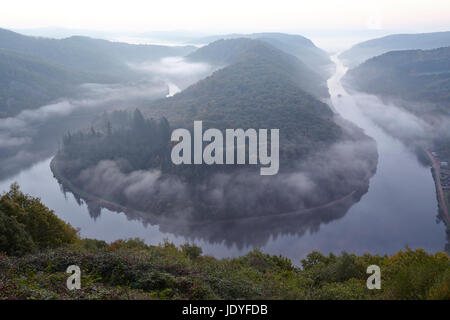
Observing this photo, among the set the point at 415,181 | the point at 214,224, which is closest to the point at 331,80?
the point at 415,181

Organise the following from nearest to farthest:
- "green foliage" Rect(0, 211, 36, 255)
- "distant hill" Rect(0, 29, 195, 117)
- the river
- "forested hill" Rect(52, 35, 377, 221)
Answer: "green foliage" Rect(0, 211, 36, 255), the river, "forested hill" Rect(52, 35, 377, 221), "distant hill" Rect(0, 29, 195, 117)

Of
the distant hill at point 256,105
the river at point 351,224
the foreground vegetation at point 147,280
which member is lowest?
the river at point 351,224

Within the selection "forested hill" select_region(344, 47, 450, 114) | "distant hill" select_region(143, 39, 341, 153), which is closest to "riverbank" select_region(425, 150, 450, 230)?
"distant hill" select_region(143, 39, 341, 153)

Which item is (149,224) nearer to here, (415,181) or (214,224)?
(214,224)

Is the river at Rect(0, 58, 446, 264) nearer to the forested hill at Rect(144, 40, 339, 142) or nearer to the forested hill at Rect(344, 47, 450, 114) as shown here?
the forested hill at Rect(144, 40, 339, 142)

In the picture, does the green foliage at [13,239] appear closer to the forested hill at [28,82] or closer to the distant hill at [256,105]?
the distant hill at [256,105]
